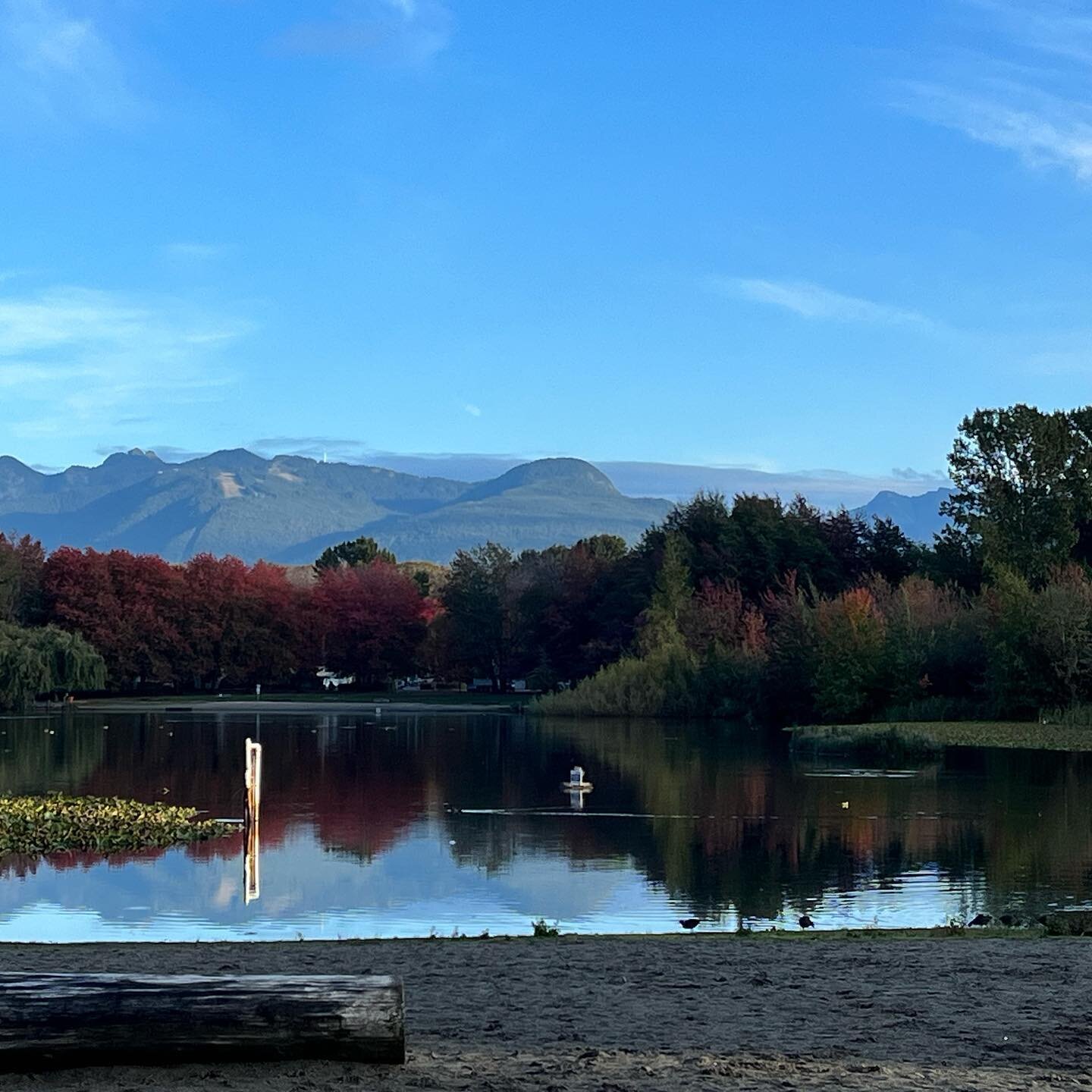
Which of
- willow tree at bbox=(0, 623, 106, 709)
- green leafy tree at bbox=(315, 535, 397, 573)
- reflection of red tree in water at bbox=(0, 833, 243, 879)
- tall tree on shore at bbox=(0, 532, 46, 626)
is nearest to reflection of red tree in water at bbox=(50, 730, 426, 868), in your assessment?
reflection of red tree in water at bbox=(0, 833, 243, 879)

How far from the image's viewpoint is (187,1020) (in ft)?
22.1

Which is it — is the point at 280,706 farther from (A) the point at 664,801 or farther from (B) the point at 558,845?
(B) the point at 558,845

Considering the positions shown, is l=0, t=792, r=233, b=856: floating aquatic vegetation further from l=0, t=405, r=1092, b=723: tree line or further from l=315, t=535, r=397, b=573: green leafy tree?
l=315, t=535, r=397, b=573: green leafy tree

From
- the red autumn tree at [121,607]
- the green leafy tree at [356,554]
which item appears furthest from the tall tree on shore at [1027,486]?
the green leafy tree at [356,554]

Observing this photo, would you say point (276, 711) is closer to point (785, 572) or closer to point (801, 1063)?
point (785, 572)

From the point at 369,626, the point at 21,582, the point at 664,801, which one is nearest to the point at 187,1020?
the point at 664,801

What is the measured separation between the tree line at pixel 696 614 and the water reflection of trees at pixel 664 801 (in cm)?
811

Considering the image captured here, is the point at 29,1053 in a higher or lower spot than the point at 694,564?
lower

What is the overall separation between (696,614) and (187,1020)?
5701 cm

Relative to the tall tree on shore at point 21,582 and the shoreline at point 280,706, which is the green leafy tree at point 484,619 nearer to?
the shoreline at point 280,706

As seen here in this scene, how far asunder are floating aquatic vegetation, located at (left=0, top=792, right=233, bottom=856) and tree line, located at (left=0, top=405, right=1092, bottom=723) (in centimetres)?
2938

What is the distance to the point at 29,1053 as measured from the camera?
6676mm

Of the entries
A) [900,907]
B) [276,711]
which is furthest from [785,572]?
[900,907]

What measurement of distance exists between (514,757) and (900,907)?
21.9 m
